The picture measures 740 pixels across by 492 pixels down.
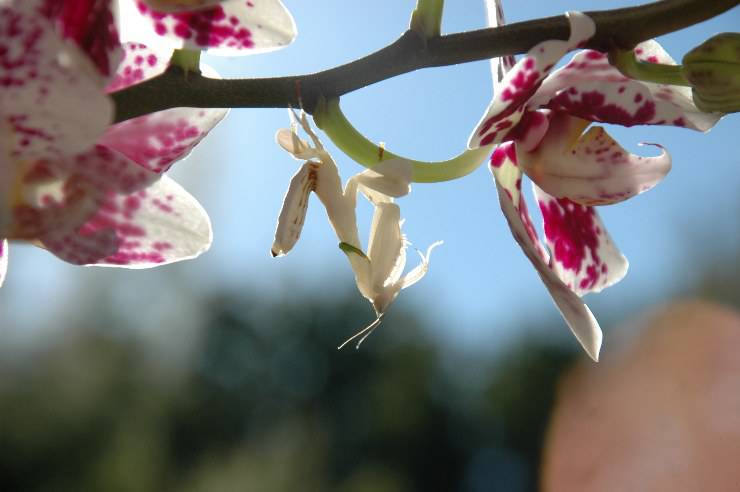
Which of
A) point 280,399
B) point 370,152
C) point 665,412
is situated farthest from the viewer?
point 280,399

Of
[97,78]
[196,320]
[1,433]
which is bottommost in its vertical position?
[196,320]

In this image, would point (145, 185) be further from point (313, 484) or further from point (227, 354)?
point (227, 354)

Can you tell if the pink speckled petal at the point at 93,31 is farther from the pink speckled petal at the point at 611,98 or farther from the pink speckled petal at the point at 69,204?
the pink speckled petal at the point at 611,98

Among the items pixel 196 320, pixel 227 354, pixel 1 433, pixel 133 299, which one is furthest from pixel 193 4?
pixel 227 354

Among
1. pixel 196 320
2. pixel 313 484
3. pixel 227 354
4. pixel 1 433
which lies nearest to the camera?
pixel 1 433

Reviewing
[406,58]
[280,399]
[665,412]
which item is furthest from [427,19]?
[280,399]

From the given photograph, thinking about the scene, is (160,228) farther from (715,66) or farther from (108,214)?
(715,66)

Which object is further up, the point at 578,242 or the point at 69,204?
the point at 69,204
